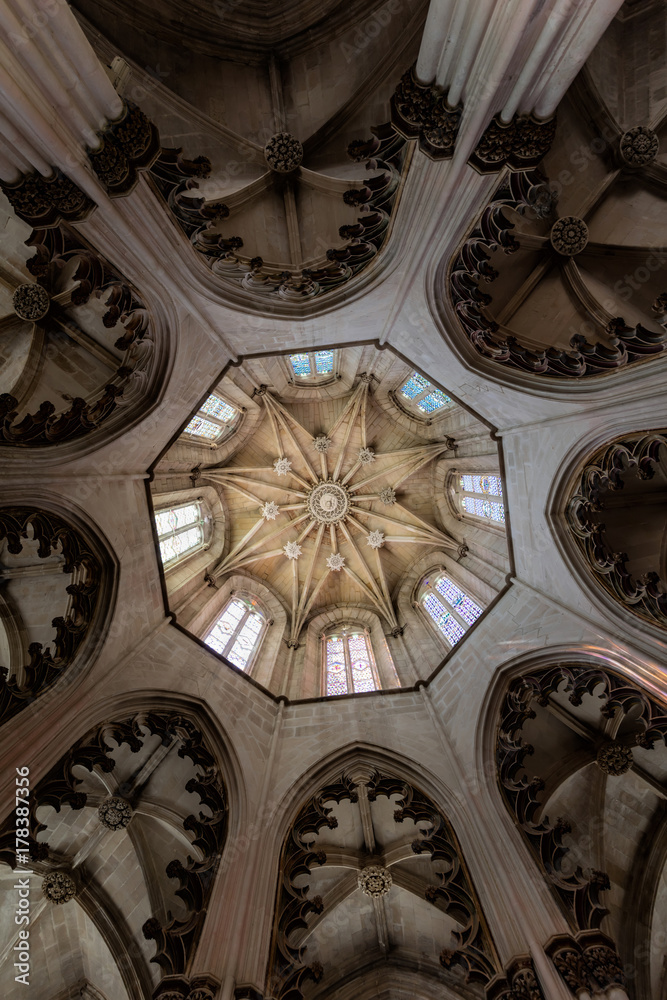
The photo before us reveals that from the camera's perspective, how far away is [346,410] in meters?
16.0

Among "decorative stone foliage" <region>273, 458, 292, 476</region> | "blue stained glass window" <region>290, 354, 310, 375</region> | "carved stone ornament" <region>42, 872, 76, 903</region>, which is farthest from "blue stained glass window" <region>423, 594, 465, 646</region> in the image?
"carved stone ornament" <region>42, 872, 76, 903</region>

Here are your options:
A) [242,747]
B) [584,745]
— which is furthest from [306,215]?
[584,745]

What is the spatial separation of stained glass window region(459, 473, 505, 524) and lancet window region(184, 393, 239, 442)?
21.8 ft

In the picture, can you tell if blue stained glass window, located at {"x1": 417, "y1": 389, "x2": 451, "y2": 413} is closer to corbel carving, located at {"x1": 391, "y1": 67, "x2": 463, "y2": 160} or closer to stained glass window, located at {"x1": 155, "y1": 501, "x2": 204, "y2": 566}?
stained glass window, located at {"x1": 155, "y1": 501, "x2": 204, "y2": 566}

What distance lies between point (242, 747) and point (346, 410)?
984cm

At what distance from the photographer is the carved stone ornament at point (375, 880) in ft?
30.5

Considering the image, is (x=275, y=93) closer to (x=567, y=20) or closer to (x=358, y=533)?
(x=567, y=20)

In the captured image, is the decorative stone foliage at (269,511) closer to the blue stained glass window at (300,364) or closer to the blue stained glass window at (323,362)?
the blue stained glass window at (300,364)

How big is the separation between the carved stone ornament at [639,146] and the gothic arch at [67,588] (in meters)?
10.7

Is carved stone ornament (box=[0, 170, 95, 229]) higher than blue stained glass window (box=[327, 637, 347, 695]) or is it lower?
higher

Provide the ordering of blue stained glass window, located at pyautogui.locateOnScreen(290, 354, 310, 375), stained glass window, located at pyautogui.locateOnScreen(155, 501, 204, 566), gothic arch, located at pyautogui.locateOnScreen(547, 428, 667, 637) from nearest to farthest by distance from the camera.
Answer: gothic arch, located at pyautogui.locateOnScreen(547, 428, 667, 637) → stained glass window, located at pyautogui.locateOnScreen(155, 501, 204, 566) → blue stained glass window, located at pyautogui.locateOnScreen(290, 354, 310, 375)

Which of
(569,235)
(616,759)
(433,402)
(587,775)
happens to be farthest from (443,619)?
(569,235)

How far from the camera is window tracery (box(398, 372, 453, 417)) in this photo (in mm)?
14141

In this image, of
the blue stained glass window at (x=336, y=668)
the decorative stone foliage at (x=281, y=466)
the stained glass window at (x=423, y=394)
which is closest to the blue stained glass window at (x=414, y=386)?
the stained glass window at (x=423, y=394)
